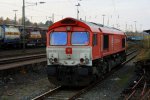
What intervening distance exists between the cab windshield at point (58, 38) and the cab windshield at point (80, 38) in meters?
0.36

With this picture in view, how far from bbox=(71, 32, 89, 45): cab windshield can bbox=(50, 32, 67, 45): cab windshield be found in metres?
0.36

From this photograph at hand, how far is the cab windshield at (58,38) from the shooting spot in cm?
1415

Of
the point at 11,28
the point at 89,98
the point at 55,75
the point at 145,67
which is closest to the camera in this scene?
the point at 89,98

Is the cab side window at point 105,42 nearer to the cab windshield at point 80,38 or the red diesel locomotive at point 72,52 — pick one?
the red diesel locomotive at point 72,52

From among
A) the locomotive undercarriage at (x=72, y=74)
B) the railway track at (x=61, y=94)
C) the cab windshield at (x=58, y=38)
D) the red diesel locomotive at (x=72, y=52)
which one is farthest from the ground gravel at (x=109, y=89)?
the cab windshield at (x=58, y=38)

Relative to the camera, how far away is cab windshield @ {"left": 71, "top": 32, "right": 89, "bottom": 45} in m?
13.8

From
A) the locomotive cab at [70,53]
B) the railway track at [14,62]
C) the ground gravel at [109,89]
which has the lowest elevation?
the ground gravel at [109,89]

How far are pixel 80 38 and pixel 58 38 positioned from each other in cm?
100

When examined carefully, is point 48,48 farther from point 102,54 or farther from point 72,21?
point 102,54

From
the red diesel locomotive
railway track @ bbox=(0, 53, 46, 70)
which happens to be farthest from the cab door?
railway track @ bbox=(0, 53, 46, 70)

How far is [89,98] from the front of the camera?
12.2m

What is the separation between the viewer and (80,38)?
14.0 m

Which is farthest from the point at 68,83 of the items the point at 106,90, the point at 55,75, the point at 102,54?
the point at 102,54

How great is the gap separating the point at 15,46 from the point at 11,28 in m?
3.05
